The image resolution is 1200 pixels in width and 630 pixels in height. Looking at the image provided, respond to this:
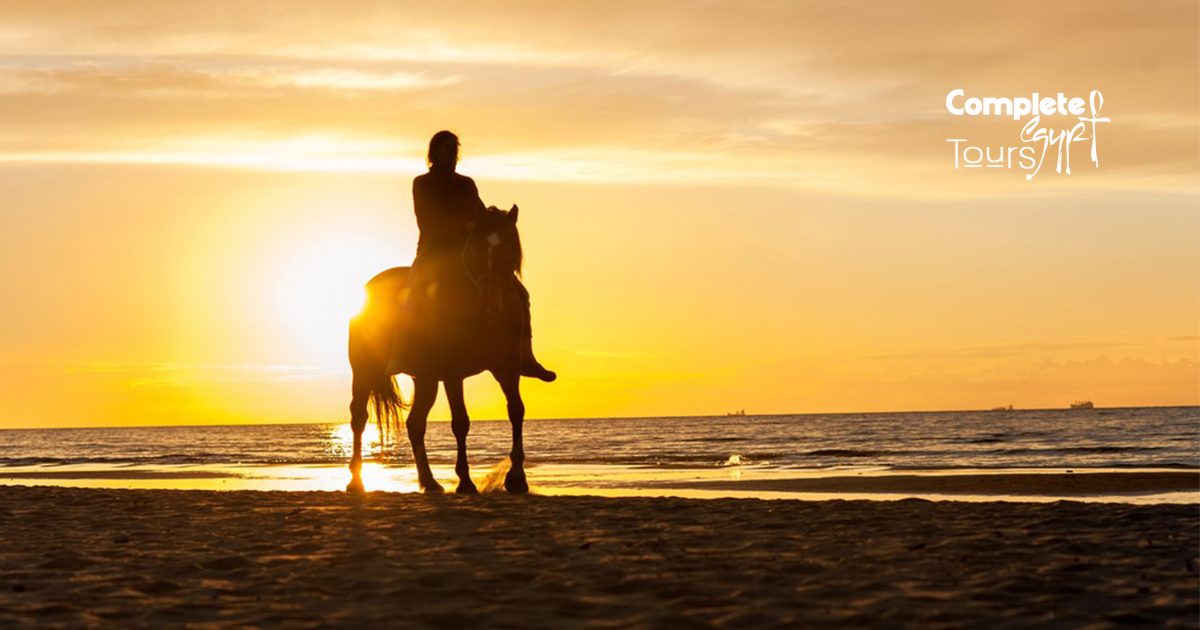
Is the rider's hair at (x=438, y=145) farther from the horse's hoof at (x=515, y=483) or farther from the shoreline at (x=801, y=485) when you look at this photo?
the shoreline at (x=801, y=485)

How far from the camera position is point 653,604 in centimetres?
626

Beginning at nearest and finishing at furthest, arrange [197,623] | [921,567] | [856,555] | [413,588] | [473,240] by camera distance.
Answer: [197,623], [413,588], [921,567], [856,555], [473,240]

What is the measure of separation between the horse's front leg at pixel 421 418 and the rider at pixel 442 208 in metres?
1.40

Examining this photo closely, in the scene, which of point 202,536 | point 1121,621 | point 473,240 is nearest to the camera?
point 1121,621

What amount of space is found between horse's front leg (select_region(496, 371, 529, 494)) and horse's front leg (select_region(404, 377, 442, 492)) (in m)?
0.85

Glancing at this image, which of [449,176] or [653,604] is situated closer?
[653,604]

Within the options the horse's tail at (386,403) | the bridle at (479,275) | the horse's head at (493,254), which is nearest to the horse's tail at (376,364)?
the horse's tail at (386,403)

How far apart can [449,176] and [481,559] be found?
6.55 meters

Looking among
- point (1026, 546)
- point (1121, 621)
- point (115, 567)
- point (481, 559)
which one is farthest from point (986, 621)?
point (115, 567)

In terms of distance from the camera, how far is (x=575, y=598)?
21.1 ft

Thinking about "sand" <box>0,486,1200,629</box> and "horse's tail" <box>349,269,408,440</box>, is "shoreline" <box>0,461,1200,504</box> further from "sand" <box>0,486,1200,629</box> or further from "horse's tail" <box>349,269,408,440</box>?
"sand" <box>0,486,1200,629</box>

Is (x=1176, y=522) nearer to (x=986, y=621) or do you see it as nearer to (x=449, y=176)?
(x=986, y=621)

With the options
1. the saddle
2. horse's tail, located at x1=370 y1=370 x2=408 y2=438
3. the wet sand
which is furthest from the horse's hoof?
the wet sand

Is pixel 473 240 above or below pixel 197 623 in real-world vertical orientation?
above
